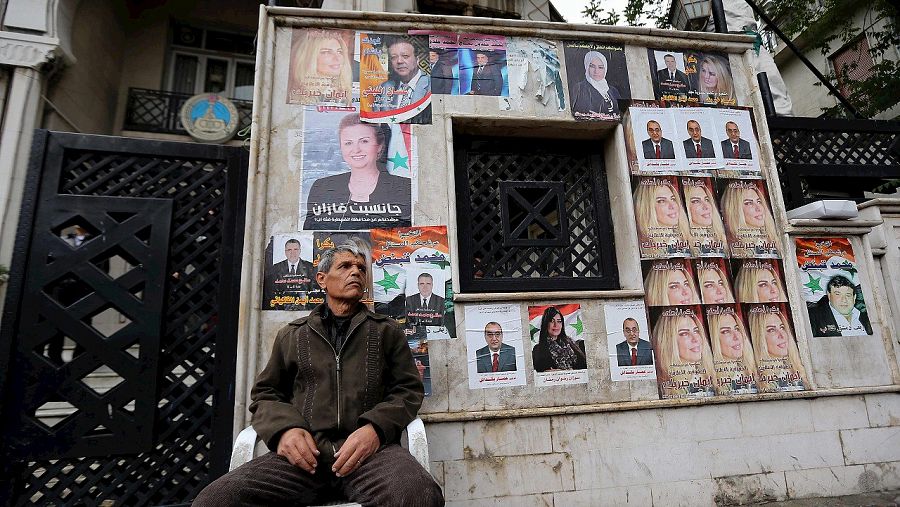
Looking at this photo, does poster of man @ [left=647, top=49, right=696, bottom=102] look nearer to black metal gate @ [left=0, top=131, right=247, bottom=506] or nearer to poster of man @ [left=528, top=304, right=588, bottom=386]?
poster of man @ [left=528, top=304, right=588, bottom=386]

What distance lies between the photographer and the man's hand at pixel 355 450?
7.35 ft

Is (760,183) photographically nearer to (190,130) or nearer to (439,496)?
(439,496)

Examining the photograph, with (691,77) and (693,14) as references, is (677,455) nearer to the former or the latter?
(691,77)

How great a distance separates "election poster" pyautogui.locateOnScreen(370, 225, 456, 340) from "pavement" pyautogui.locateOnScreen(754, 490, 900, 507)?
2965 mm

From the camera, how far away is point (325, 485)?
7.85 feet

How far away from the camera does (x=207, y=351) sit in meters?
3.50

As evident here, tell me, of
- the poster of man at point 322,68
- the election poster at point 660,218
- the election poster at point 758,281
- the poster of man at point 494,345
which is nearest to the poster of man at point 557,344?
the poster of man at point 494,345

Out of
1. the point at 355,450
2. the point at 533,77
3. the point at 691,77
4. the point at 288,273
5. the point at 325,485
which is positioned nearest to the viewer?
the point at 355,450

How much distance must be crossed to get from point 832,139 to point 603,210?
2984 millimetres

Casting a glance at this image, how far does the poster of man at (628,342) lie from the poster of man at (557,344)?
0.24m

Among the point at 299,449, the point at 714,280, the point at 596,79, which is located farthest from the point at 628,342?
the point at 299,449

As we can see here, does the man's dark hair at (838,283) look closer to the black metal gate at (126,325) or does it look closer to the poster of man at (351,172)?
the poster of man at (351,172)

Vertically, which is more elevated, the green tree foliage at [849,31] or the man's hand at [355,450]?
the green tree foliage at [849,31]

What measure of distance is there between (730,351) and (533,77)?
9.84 feet
